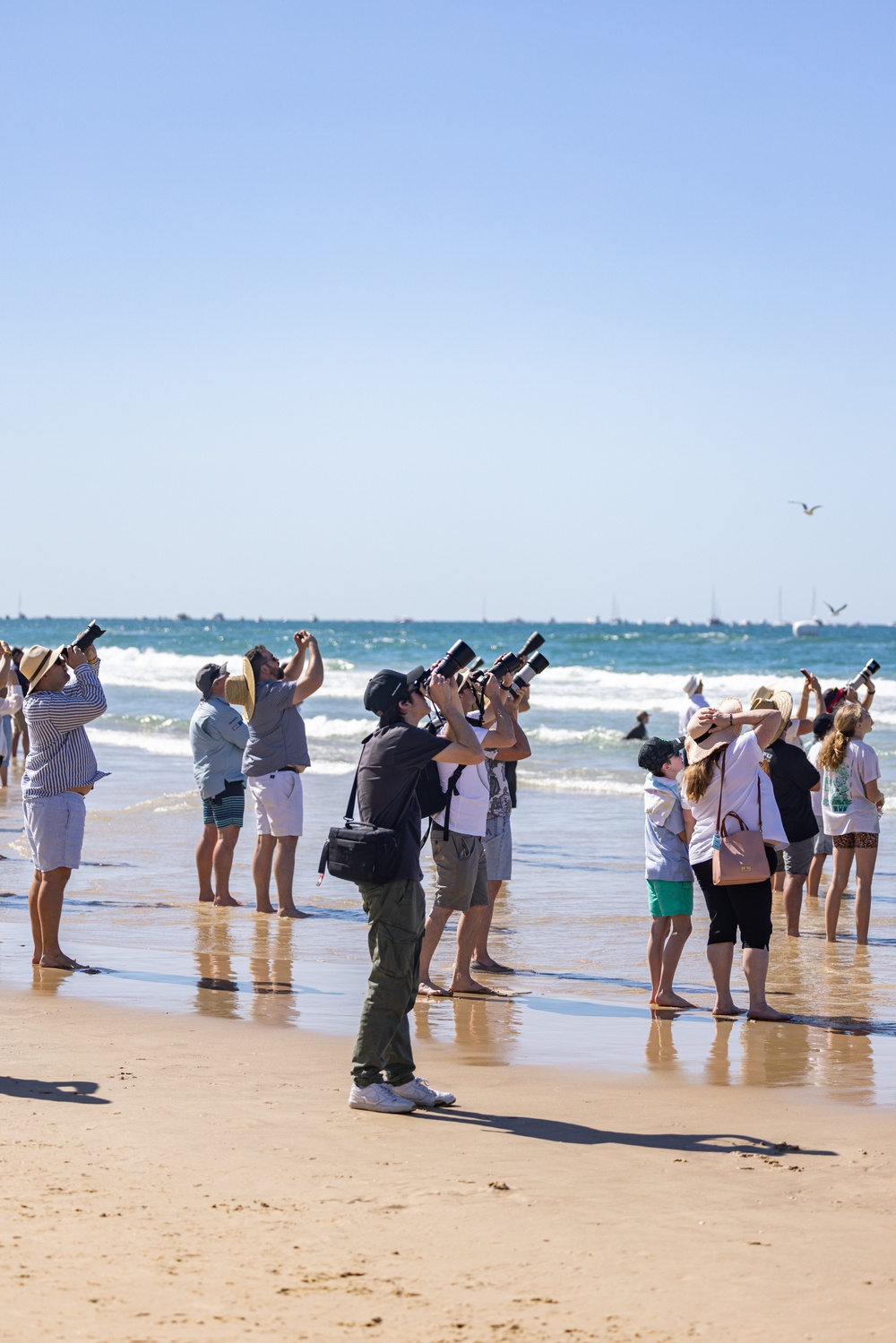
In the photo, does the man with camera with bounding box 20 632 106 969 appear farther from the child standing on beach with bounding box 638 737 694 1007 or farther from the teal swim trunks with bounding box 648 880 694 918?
the teal swim trunks with bounding box 648 880 694 918

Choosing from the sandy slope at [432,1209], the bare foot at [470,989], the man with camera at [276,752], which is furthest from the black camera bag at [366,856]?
the man with camera at [276,752]

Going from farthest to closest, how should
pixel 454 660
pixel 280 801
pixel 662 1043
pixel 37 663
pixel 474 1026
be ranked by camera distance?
pixel 280 801
pixel 37 663
pixel 474 1026
pixel 662 1043
pixel 454 660

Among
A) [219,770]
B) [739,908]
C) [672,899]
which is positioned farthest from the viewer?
[219,770]

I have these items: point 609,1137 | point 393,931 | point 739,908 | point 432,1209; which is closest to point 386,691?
point 393,931

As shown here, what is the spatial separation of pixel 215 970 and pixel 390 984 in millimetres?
2907

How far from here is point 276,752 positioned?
9391mm

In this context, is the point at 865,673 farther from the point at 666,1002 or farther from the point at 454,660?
the point at 454,660

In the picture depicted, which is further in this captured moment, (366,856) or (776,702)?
(776,702)

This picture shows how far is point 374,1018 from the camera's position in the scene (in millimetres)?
5074

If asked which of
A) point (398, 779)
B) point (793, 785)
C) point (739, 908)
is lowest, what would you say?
point (739, 908)

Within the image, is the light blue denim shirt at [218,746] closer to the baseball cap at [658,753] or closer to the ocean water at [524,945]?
the ocean water at [524,945]

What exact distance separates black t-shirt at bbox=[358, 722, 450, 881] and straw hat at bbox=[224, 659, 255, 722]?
4268mm

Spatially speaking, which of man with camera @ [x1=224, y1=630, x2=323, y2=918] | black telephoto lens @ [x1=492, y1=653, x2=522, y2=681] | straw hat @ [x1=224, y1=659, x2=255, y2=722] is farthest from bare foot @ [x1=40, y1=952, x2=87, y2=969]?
black telephoto lens @ [x1=492, y1=653, x2=522, y2=681]

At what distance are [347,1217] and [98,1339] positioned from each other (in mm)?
898
